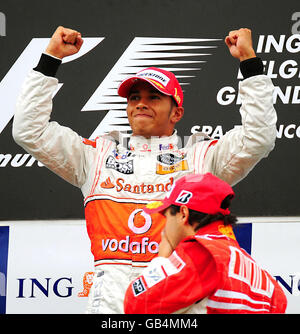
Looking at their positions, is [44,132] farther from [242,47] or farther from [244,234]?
[244,234]

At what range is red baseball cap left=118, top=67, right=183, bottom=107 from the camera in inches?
110

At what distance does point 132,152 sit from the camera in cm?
280

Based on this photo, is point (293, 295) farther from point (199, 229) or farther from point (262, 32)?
point (199, 229)

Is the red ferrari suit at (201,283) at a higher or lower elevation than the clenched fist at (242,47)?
lower

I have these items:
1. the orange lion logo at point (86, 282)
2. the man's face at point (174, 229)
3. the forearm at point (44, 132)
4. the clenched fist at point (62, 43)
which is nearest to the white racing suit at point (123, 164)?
the forearm at point (44, 132)

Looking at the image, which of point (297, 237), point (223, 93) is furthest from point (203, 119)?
point (297, 237)

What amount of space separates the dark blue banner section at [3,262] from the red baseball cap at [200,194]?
1.53 meters

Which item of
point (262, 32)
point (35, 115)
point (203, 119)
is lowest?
point (35, 115)

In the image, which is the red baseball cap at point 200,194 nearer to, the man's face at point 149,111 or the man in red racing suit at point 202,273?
the man in red racing suit at point 202,273

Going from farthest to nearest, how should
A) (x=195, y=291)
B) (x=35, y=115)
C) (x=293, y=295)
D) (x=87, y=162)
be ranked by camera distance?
(x=293, y=295), (x=87, y=162), (x=35, y=115), (x=195, y=291)

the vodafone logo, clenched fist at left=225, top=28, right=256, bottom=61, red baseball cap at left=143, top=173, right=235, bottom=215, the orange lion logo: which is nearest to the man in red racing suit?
red baseball cap at left=143, top=173, right=235, bottom=215

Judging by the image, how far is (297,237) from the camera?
12.1 feet

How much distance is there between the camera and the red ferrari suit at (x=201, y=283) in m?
2.12

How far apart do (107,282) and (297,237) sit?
135 cm
